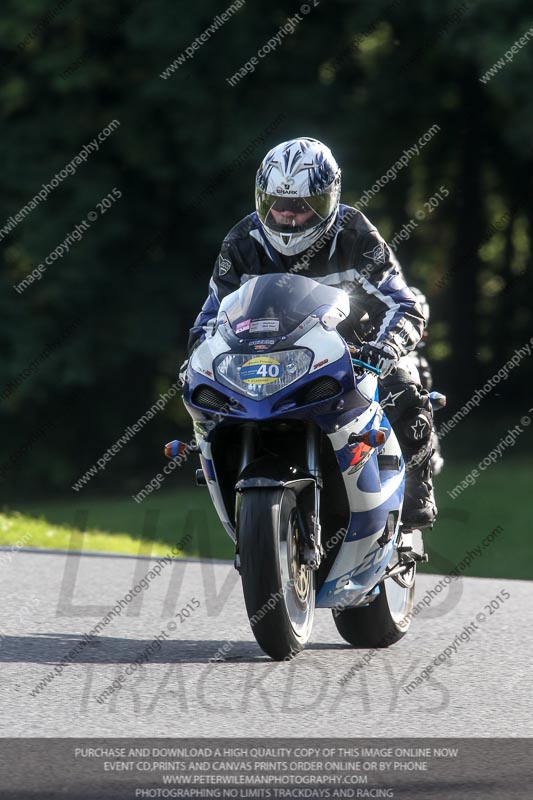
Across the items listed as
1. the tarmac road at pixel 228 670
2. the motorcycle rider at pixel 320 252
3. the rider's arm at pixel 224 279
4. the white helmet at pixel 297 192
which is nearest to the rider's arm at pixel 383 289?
the motorcycle rider at pixel 320 252

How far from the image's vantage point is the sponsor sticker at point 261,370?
562cm

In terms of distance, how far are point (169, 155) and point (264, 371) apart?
17176 millimetres

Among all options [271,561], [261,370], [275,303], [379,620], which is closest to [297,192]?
[275,303]

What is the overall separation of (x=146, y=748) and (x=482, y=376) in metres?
21.3

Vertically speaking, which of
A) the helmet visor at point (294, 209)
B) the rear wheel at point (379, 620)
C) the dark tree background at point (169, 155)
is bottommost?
the dark tree background at point (169, 155)

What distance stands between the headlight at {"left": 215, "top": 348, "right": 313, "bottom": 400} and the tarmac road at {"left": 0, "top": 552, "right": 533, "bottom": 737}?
1.15 m

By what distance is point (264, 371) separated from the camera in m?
5.63

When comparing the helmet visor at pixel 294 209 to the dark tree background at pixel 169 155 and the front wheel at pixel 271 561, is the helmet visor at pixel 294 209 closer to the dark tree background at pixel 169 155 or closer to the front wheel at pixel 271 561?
the front wheel at pixel 271 561

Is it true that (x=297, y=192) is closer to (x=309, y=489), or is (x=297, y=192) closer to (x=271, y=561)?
(x=309, y=489)

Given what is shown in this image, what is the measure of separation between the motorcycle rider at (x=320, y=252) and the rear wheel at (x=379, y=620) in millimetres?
1094

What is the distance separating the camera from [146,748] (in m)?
4.55

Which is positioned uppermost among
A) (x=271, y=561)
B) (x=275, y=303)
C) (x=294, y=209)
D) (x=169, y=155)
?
(x=294, y=209)

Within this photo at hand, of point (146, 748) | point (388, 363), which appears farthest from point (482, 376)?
point (146, 748)

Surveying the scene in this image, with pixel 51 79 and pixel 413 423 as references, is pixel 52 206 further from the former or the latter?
pixel 413 423
